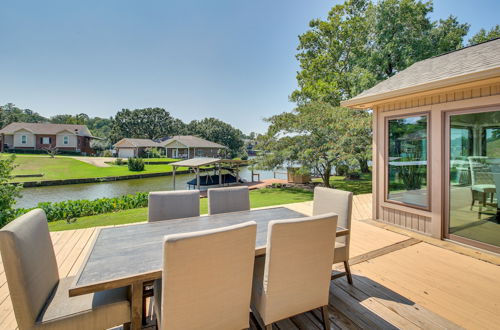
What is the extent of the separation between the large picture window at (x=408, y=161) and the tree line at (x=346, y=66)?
343cm

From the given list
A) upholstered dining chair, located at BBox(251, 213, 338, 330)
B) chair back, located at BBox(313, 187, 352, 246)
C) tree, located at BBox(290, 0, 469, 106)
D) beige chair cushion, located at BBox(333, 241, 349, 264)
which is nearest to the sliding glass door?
chair back, located at BBox(313, 187, 352, 246)

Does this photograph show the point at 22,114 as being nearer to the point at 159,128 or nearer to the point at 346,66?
the point at 159,128

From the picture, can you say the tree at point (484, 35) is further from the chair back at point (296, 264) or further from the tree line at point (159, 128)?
the tree line at point (159, 128)

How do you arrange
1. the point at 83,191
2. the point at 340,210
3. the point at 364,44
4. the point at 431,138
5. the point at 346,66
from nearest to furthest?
the point at 340,210
the point at 431,138
the point at 364,44
the point at 346,66
the point at 83,191

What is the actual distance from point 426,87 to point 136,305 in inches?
162

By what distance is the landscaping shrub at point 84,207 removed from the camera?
6.42 m

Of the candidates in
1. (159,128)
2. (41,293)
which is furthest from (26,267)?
(159,128)

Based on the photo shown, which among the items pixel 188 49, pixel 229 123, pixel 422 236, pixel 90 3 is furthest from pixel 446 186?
pixel 229 123

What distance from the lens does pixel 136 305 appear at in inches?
58.6

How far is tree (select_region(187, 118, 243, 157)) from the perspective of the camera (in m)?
45.8

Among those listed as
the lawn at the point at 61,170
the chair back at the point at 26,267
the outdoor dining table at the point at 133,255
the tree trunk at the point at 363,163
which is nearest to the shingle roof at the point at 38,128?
the lawn at the point at 61,170

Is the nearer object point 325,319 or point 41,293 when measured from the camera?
point 41,293

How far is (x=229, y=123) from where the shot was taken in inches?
1944

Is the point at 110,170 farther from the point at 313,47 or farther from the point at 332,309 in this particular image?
the point at 332,309
